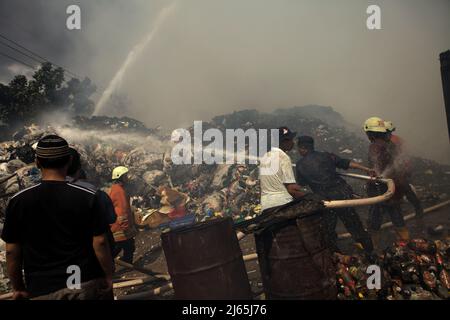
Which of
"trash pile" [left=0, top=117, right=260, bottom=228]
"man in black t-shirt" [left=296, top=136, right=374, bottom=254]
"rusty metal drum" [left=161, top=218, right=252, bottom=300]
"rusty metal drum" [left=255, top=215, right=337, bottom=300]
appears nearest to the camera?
"rusty metal drum" [left=255, top=215, right=337, bottom=300]

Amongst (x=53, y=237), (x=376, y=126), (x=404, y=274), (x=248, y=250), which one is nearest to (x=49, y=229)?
(x=53, y=237)

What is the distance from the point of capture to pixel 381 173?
4.94 metres

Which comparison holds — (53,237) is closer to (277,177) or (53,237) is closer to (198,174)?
(277,177)

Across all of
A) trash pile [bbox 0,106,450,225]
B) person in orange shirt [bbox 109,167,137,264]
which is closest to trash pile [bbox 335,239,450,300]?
person in orange shirt [bbox 109,167,137,264]

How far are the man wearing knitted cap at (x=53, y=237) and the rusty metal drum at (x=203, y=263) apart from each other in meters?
1.44

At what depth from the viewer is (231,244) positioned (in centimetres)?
384

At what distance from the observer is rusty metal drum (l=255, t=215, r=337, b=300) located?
3582 millimetres

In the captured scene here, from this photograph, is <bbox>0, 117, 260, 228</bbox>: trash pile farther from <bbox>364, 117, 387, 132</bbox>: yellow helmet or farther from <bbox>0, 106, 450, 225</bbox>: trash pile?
<bbox>364, 117, 387, 132</bbox>: yellow helmet

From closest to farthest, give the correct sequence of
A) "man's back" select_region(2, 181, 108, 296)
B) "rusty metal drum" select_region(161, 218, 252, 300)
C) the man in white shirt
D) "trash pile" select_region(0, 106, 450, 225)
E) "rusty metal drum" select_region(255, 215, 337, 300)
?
1. "man's back" select_region(2, 181, 108, 296)
2. "rusty metal drum" select_region(255, 215, 337, 300)
3. "rusty metal drum" select_region(161, 218, 252, 300)
4. the man in white shirt
5. "trash pile" select_region(0, 106, 450, 225)

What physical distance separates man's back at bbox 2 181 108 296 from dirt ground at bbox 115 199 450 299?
2.45 metres

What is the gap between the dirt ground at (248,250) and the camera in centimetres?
495

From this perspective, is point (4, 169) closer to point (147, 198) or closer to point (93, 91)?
point (147, 198)

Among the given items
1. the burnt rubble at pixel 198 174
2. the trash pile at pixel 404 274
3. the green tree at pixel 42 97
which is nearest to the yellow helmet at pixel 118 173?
the burnt rubble at pixel 198 174
